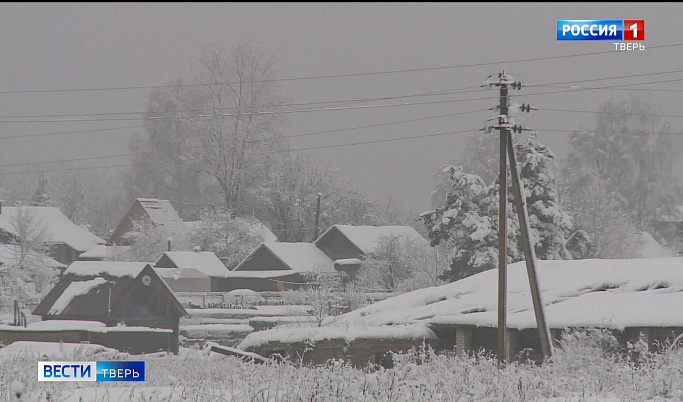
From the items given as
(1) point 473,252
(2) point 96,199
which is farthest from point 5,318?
(2) point 96,199

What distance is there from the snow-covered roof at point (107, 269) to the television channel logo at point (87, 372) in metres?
29.2

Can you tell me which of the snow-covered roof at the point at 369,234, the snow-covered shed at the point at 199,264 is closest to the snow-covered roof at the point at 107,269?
the snow-covered shed at the point at 199,264

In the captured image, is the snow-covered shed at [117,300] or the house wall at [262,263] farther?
the house wall at [262,263]

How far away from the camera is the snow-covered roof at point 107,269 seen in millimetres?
42031

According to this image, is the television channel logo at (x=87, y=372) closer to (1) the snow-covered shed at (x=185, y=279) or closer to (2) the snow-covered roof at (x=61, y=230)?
(1) the snow-covered shed at (x=185, y=279)

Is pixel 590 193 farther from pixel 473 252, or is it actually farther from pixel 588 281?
pixel 588 281

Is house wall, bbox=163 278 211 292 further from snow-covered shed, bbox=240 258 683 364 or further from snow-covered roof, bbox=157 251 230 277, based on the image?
snow-covered shed, bbox=240 258 683 364

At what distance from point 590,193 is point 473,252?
73.2ft

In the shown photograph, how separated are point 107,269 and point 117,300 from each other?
2.30 m

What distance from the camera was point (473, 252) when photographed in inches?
1730

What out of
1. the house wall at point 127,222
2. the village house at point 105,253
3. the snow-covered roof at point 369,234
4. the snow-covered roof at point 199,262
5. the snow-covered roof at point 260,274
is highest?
the house wall at point 127,222

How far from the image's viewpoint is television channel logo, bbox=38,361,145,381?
11758 millimetres

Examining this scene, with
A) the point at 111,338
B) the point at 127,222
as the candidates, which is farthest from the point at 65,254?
the point at 111,338

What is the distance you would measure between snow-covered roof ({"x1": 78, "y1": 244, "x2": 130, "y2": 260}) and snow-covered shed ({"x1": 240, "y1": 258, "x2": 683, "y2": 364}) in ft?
131
